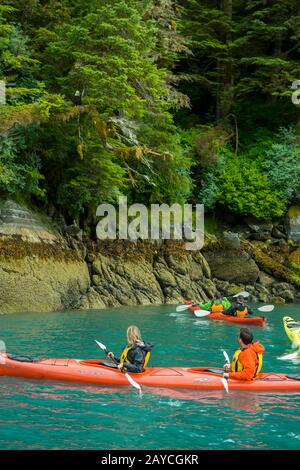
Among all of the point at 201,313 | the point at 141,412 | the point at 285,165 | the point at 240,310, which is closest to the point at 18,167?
the point at 201,313

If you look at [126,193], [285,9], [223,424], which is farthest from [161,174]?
[223,424]

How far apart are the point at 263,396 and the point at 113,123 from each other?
43.5 feet

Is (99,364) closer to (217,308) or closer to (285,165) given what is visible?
(217,308)

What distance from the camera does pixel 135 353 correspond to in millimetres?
8906

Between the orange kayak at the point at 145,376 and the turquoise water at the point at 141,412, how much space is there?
15 cm

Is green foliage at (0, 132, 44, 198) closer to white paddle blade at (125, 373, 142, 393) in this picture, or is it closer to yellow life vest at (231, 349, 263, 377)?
white paddle blade at (125, 373, 142, 393)

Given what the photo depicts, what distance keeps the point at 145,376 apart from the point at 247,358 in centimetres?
164

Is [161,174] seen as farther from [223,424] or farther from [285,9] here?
[223,424]

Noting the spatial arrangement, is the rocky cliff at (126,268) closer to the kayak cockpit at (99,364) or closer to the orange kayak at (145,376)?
the orange kayak at (145,376)

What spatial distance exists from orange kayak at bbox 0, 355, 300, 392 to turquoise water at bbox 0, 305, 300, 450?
15cm

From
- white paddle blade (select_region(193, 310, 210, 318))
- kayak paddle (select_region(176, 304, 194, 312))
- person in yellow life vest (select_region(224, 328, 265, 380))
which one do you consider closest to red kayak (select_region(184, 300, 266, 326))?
kayak paddle (select_region(176, 304, 194, 312))

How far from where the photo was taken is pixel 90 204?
21000 millimetres

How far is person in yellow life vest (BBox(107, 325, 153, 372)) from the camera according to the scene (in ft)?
29.0

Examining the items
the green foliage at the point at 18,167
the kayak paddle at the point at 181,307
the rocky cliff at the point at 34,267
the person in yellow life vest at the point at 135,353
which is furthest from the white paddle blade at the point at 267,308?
the person in yellow life vest at the point at 135,353
